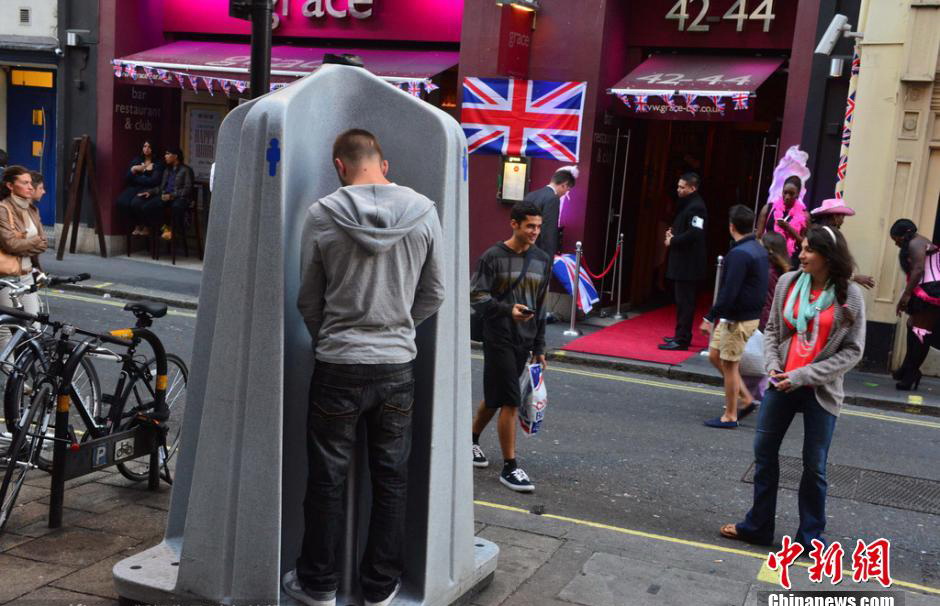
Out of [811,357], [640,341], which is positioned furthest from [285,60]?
[811,357]

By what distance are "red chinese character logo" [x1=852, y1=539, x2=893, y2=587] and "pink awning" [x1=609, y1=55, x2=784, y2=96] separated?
7.87 m

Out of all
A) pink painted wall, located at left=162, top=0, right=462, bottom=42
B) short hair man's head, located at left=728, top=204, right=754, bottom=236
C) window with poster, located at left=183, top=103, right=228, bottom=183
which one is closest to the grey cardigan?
short hair man's head, located at left=728, top=204, right=754, bottom=236

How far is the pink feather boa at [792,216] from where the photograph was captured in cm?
1193

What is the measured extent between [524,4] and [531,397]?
8166mm

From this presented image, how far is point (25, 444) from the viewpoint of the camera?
5594 mm

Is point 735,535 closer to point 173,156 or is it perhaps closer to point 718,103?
point 718,103

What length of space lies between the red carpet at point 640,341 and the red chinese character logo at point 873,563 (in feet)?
19.3

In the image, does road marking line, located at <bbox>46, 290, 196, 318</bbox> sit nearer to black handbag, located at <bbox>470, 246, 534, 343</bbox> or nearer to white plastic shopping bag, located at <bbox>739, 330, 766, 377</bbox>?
black handbag, located at <bbox>470, 246, 534, 343</bbox>

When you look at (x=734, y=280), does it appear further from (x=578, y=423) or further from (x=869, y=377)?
(x=869, y=377)

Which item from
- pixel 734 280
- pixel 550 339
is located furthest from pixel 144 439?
pixel 550 339

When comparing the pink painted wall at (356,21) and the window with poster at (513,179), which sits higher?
the pink painted wall at (356,21)

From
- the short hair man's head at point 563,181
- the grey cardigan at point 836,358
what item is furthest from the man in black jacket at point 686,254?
the grey cardigan at point 836,358

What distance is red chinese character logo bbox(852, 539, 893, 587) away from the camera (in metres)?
5.50

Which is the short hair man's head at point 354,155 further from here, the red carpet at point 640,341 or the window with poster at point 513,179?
the window with poster at point 513,179
